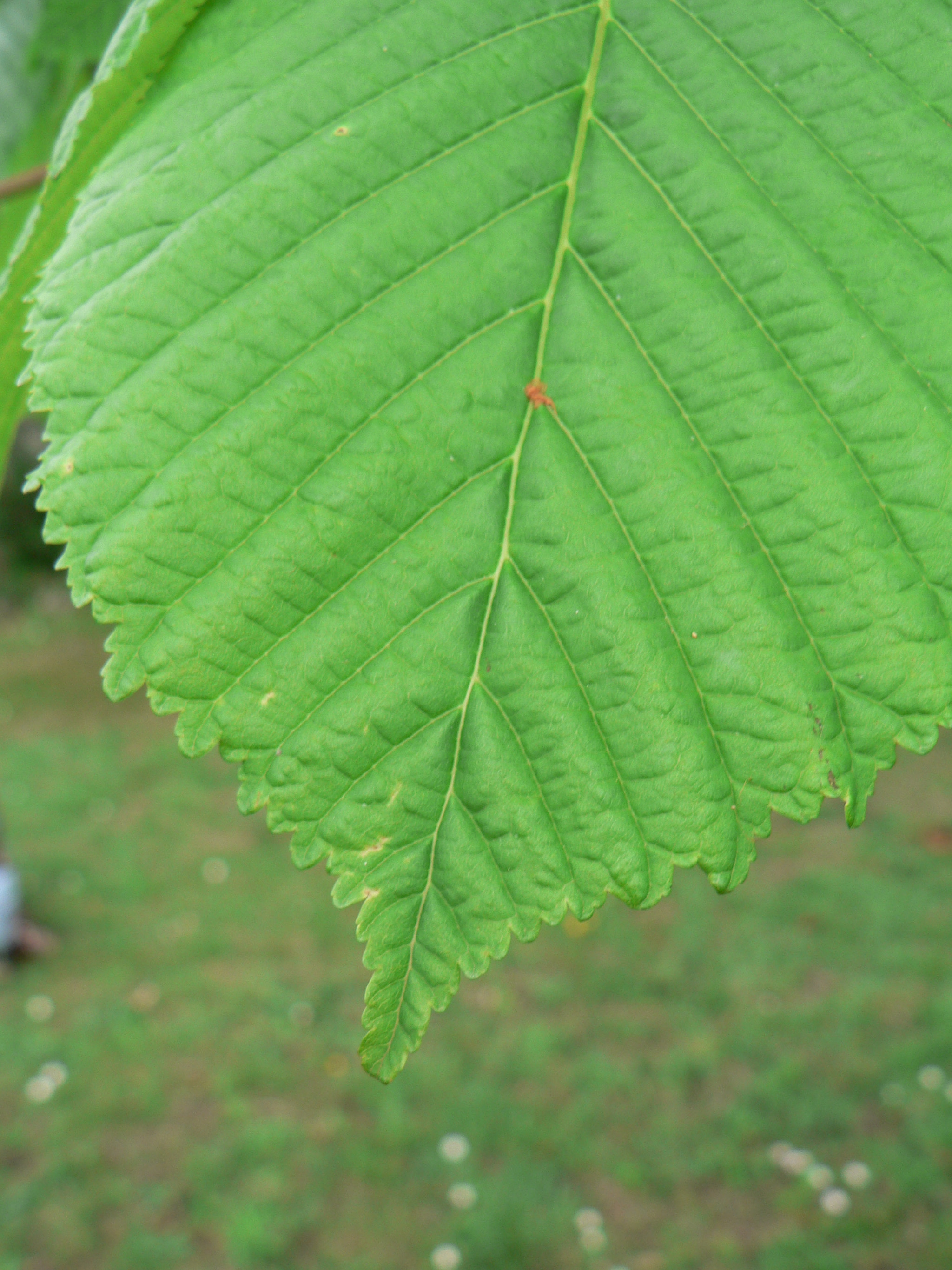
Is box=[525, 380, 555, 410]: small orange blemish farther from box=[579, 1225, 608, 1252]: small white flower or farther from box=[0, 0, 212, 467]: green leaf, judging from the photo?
box=[579, 1225, 608, 1252]: small white flower

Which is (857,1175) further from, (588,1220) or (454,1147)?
(454,1147)

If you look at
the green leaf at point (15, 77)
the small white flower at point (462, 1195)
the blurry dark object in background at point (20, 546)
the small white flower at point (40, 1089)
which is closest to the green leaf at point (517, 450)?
the green leaf at point (15, 77)

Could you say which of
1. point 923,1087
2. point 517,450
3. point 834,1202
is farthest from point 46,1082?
point 517,450

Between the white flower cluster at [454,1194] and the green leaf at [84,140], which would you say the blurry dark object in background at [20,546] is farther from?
the green leaf at [84,140]

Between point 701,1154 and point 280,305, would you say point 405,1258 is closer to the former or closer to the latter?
point 701,1154

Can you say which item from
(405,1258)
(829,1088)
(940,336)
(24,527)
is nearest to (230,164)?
(940,336)

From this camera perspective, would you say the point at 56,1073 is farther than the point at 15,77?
Yes
